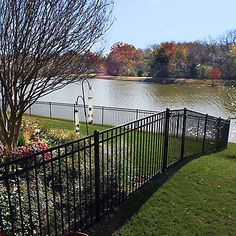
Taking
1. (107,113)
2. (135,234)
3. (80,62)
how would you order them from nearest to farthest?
(135,234), (80,62), (107,113)

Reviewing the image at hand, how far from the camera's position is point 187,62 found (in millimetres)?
58094

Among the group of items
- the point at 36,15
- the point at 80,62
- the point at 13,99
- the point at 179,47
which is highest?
Answer: the point at 179,47

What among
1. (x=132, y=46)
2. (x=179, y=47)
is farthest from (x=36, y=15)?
(x=132, y=46)

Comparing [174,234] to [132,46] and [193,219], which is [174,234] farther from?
[132,46]

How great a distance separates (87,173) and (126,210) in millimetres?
830

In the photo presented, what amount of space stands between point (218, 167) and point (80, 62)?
4.06 metres

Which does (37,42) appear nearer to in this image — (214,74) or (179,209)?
(179,209)

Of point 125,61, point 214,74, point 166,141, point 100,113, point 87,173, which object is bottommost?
point 100,113

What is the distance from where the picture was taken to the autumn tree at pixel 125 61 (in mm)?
66312

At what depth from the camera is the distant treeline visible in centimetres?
5294

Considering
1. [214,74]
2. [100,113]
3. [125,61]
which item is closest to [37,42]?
[100,113]


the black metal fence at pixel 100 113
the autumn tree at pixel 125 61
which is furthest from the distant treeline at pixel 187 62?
the black metal fence at pixel 100 113

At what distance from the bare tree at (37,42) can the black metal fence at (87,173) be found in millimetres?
1387

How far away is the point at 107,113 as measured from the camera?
17.0 meters
